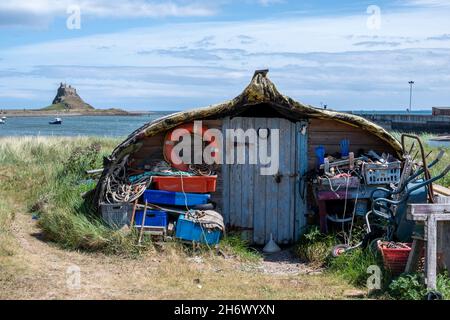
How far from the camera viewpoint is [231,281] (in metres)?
8.92

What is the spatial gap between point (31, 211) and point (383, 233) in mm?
7585

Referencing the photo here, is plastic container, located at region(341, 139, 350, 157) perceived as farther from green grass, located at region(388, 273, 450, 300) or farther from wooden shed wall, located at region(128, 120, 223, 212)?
green grass, located at region(388, 273, 450, 300)

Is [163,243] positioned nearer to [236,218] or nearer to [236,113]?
[236,218]

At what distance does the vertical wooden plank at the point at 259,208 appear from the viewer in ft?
37.2

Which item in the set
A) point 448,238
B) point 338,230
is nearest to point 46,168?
point 338,230

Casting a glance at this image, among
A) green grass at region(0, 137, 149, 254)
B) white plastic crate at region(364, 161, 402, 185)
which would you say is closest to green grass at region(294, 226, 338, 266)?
white plastic crate at region(364, 161, 402, 185)

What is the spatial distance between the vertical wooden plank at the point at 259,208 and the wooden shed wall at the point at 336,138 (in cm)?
94

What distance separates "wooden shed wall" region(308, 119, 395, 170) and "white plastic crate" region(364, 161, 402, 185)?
27.1 inches

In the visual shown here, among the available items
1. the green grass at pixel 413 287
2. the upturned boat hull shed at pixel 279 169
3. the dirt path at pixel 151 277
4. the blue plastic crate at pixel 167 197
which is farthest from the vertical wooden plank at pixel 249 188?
the green grass at pixel 413 287

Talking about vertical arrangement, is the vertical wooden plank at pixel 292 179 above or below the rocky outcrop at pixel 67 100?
below

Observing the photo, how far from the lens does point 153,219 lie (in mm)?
10516

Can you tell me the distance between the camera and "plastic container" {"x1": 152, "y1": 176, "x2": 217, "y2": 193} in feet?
35.2

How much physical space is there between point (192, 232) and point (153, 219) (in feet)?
2.37

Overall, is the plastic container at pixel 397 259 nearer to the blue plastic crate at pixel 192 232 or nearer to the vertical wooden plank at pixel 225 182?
the blue plastic crate at pixel 192 232
